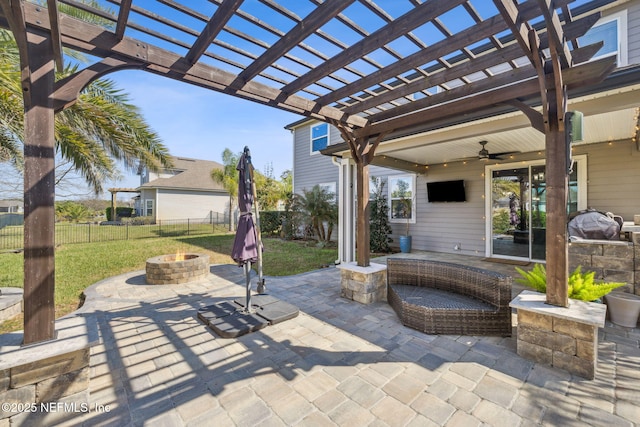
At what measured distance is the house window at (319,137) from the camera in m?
11.2

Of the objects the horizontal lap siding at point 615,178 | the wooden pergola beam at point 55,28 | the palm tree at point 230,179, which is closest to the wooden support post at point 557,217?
the wooden pergola beam at point 55,28

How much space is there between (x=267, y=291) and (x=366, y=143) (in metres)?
3.01

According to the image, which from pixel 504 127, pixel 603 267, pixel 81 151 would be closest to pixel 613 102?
pixel 504 127

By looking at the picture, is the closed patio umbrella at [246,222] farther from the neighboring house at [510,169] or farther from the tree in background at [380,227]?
the tree in background at [380,227]

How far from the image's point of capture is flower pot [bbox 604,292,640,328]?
10.6 ft

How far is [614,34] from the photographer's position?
5656 millimetres

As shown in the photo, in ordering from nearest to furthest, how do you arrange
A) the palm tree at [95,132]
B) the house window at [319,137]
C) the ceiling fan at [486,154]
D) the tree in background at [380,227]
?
the palm tree at [95,132] → the ceiling fan at [486,154] → the tree in background at [380,227] → the house window at [319,137]

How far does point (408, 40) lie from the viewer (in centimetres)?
253

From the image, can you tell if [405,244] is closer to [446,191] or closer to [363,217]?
[446,191]

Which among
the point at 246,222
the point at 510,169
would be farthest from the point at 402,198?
the point at 246,222

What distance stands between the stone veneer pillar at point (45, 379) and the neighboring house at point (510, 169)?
4.90 m

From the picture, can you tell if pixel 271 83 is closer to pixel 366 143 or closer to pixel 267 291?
pixel 366 143

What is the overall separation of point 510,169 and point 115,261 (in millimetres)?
10399

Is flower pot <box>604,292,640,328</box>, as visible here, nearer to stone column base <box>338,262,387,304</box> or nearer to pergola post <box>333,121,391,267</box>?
stone column base <box>338,262,387,304</box>
